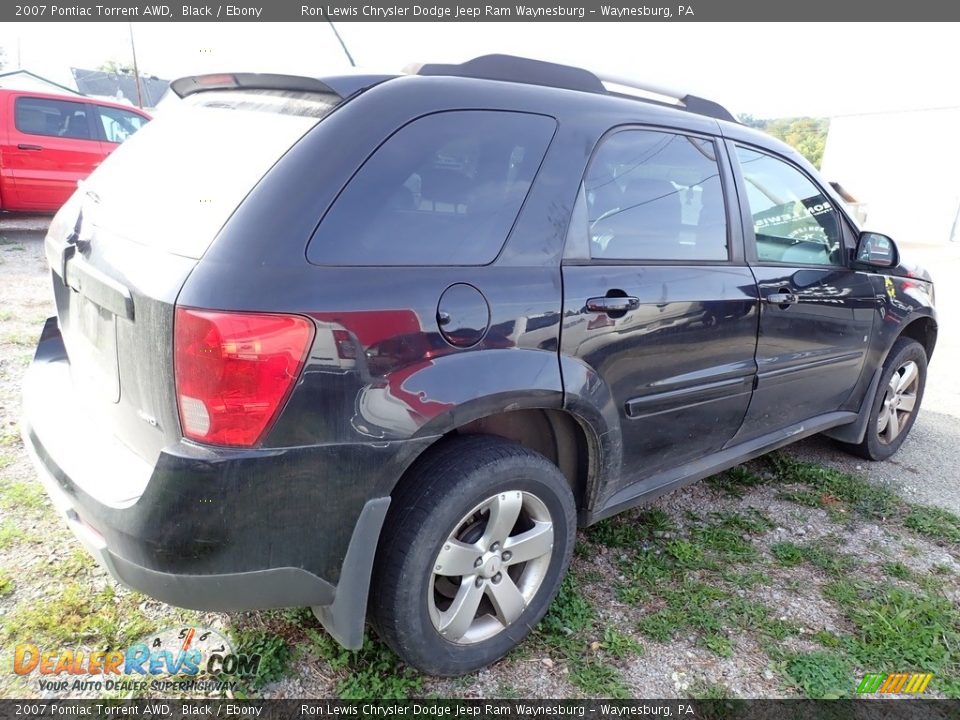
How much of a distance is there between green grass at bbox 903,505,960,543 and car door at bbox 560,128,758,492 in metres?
1.18

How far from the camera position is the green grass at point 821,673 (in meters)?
2.18

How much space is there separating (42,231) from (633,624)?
9926 millimetres

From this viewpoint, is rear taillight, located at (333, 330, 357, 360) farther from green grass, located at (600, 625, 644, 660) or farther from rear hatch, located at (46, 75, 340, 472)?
green grass, located at (600, 625, 644, 660)

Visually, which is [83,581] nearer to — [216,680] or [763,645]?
[216,680]

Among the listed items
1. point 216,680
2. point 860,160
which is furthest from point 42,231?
point 860,160

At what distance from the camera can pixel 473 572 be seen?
203 centimetres

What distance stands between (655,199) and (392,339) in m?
1.29

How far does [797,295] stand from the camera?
2.89m

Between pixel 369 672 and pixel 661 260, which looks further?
pixel 661 260

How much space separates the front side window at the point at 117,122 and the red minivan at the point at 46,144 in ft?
0.04

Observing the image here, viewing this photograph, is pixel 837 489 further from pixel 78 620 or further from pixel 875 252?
pixel 78 620

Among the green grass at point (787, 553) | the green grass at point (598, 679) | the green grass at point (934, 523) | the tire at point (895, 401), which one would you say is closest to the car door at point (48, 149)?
the green grass at point (598, 679)

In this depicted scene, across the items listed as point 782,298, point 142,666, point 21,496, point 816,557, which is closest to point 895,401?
point 816,557

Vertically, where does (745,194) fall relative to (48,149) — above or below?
above
